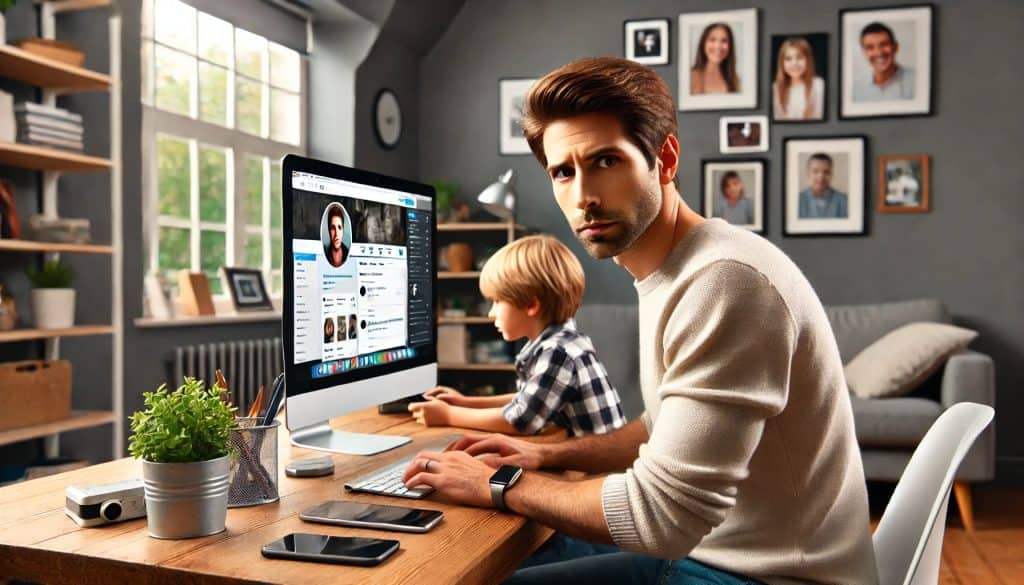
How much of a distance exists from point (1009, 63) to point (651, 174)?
4.44 metres

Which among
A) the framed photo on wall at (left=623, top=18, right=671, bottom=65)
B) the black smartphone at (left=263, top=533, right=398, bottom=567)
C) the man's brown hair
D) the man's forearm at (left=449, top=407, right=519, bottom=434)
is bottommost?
the black smartphone at (left=263, top=533, right=398, bottom=567)

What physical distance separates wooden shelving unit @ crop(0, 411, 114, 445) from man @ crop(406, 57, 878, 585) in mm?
→ 1926

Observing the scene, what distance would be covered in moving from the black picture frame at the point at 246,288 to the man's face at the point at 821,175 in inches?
119

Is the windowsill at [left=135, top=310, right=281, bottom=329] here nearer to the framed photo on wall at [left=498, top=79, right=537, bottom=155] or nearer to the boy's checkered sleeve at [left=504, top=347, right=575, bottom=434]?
the framed photo on wall at [left=498, top=79, right=537, bottom=155]

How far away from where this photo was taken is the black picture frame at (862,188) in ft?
16.4

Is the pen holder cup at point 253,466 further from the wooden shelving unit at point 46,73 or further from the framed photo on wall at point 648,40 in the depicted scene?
the framed photo on wall at point 648,40

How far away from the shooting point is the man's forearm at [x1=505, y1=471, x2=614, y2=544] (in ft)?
3.74

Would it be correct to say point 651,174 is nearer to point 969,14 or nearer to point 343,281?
point 343,281

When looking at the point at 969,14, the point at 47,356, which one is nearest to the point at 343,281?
the point at 47,356

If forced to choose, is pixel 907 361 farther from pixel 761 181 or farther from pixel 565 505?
pixel 565 505

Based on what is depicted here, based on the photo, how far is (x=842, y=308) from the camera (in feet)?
15.5

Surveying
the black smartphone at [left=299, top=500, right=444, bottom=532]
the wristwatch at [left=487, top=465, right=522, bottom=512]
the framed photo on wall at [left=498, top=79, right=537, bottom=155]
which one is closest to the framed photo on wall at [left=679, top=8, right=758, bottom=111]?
the framed photo on wall at [left=498, top=79, right=537, bottom=155]

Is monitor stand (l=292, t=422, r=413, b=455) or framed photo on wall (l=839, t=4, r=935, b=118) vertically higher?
framed photo on wall (l=839, t=4, r=935, b=118)

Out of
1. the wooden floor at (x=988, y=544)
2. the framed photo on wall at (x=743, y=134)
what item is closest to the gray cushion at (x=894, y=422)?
the wooden floor at (x=988, y=544)
